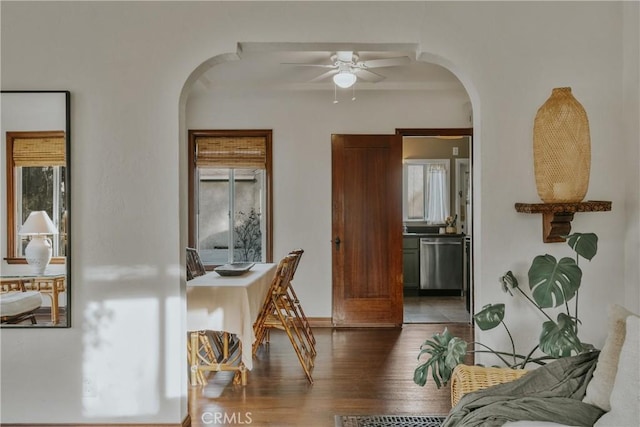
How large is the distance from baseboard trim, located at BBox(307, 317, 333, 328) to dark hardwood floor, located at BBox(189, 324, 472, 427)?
83cm

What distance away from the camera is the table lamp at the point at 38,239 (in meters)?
2.86

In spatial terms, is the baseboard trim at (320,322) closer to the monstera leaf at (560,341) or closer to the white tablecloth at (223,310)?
the white tablecloth at (223,310)

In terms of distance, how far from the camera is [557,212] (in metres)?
2.71

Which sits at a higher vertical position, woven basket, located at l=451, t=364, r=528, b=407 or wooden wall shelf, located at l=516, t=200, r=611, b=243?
wooden wall shelf, located at l=516, t=200, r=611, b=243

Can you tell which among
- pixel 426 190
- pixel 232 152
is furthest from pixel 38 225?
pixel 426 190

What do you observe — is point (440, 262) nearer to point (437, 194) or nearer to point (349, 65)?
point (437, 194)

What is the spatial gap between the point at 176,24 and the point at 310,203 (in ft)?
10.6

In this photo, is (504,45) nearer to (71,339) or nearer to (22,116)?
(22,116)

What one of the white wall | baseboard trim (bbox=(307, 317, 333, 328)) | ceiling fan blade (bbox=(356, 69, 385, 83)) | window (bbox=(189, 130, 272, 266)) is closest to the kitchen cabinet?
baseboard trim (bbox=(307, 317, 333, 328))

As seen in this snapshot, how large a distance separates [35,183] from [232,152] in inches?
126

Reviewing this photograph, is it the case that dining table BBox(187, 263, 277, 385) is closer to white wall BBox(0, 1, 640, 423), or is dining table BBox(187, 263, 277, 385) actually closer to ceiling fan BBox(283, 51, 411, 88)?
white wall BBox(0, 1, 640, 423)

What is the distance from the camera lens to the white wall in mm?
2846

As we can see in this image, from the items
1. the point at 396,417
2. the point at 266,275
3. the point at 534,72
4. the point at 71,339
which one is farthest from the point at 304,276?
the point at 534,72

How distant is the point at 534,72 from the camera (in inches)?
113
